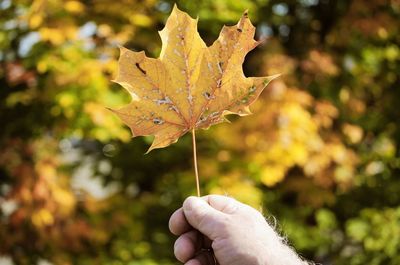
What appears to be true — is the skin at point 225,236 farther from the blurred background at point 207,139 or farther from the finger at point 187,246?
the blurred background at point 207,139

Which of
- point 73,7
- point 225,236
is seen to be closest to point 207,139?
point 73,7

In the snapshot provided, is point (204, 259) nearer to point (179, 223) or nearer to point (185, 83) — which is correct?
point (179, 223)

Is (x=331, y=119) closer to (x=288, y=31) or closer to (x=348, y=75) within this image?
(x=348, y=75)

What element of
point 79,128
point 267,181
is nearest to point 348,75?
point 267,181

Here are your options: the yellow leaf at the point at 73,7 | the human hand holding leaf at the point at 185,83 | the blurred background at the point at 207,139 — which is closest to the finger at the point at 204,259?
the human hand holding leaf at the point at 185,83

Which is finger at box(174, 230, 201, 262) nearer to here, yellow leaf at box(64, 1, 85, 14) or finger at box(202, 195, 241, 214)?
finger at box(202, 195, 241, 214)

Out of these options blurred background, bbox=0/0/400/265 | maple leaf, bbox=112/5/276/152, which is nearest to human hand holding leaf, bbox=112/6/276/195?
maple leaf, bbox=112/5/276/152
